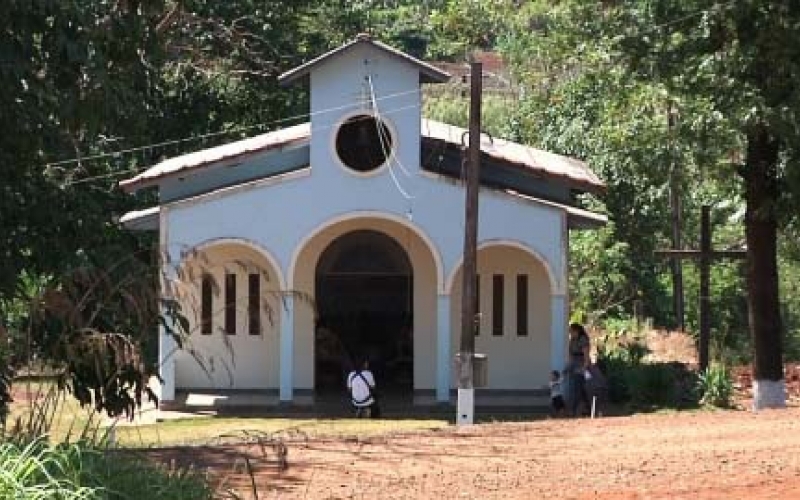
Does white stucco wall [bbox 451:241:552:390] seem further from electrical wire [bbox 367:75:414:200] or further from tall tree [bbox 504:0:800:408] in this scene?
tall tree [bbox 504:0:800:408]

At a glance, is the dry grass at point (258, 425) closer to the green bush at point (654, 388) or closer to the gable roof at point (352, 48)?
the green bush at point (654, 388)

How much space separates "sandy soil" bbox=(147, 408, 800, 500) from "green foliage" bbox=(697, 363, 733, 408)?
9.33 m

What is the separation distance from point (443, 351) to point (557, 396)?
2158 mm

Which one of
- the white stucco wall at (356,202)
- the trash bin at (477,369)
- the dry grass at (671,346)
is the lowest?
the trash bin at (477,369)

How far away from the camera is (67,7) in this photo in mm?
8883

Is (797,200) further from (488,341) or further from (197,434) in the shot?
(197,434)

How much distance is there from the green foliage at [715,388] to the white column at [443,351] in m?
4.38

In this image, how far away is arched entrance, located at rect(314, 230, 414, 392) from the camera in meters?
26.8

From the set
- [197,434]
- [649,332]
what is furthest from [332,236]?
[649,332]

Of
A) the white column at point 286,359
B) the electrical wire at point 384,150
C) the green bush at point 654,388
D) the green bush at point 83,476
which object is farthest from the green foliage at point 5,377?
the green bush at point 654,388

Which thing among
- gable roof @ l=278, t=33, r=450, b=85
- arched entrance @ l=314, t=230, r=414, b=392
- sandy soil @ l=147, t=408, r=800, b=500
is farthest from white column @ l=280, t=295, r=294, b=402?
sandy soil @ l=147, t=408, r=800, b=500

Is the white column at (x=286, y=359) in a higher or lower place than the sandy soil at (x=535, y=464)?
higher

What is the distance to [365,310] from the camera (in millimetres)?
27750

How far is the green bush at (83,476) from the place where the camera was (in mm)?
6293
